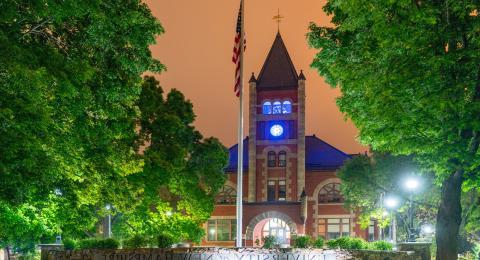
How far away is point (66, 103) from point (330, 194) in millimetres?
39205

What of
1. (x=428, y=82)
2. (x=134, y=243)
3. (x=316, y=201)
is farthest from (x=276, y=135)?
(x=428, y=82)

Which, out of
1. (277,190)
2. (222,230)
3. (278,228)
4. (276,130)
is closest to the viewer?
(277,190)

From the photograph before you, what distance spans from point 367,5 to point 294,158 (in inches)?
1489

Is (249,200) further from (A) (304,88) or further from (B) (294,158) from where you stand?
(A) (304,88)

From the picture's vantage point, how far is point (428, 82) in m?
15.6

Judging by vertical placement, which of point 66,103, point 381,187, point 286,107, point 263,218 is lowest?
point 263,218

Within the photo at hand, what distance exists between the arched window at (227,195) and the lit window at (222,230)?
187cm

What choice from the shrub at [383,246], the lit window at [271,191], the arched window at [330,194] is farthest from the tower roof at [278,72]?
the shrub at [383,246]

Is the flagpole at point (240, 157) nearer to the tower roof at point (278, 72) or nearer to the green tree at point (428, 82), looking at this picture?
the green tree at point (428, 82)

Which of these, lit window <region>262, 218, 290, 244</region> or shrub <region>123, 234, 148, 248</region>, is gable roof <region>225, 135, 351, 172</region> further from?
shrub <region>123, 234, 148, 248</region>

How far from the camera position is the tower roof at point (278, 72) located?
5381 centimetres

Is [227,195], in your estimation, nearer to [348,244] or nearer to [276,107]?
[276,107]

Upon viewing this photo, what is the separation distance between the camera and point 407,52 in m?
16.1

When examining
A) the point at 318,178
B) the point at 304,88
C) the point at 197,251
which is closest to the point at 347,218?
the point at 318,178
